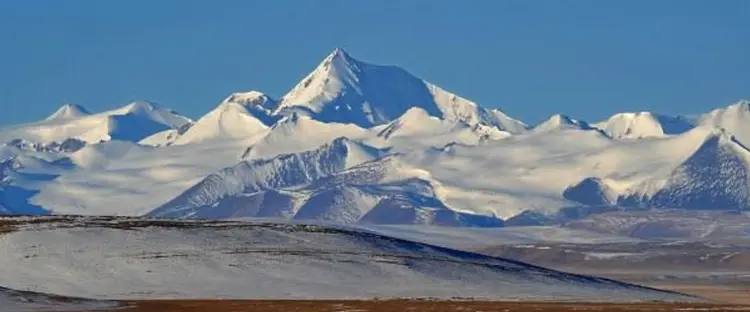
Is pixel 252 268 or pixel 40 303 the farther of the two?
pixel 252 268

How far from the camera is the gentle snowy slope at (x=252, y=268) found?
145 m

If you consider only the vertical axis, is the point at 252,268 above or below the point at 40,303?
above

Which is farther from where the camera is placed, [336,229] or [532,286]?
[336,229]

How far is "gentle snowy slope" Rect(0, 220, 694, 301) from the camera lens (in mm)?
144750

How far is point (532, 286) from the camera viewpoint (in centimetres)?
15588

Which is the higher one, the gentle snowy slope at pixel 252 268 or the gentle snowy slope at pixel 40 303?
the gentle snowy slope at pixel 252 268

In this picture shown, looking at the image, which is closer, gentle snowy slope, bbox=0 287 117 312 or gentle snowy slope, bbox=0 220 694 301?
gentle snowy slope, bbox=0 287 117 312

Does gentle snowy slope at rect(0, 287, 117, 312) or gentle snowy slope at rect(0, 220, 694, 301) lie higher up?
gentle snowy slope at rect(0, 220, 694, 301)

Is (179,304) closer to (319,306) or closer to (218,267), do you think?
(319,306)

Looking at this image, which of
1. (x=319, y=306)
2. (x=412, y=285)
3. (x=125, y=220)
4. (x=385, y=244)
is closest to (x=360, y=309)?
(x=319, y=306)

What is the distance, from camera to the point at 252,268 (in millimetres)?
151750

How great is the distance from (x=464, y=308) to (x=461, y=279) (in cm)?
2702

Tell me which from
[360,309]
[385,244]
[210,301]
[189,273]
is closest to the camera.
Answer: [360,309]

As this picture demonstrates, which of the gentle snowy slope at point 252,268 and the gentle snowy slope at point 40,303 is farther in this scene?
the gentle snowy slope at point 252,268
